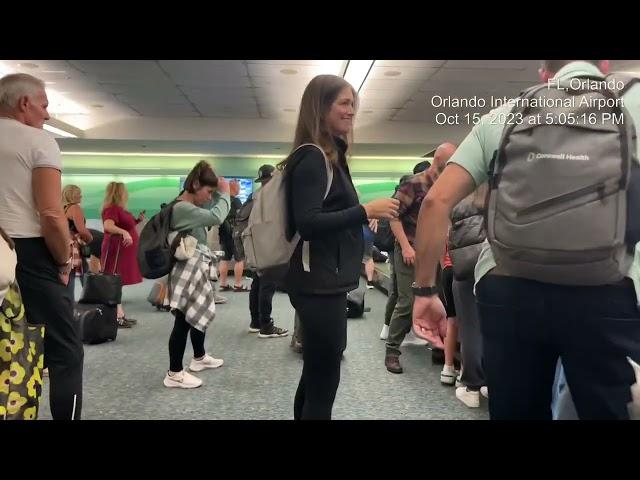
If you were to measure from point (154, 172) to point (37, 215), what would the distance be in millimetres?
11566

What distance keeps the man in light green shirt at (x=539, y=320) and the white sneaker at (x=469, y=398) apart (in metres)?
1.57

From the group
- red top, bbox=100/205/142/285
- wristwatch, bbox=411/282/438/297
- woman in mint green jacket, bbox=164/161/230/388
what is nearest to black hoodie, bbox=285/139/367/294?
wristwatch, bbox=411/282/438/297

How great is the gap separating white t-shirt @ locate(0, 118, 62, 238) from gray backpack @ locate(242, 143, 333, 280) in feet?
2.57

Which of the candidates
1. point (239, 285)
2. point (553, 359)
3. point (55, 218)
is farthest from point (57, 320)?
point (239, 285)

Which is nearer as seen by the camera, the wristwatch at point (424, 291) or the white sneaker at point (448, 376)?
the wristwatch at point (424, 291)

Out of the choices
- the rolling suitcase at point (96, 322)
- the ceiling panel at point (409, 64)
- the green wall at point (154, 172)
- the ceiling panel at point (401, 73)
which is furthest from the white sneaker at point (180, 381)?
the green wall at point (154, 172)

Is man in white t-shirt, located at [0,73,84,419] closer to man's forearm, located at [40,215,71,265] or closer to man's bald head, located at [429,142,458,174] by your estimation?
man's forearm, located at [40,215,71,265]

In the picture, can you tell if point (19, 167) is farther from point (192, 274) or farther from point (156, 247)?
point (192, 274)

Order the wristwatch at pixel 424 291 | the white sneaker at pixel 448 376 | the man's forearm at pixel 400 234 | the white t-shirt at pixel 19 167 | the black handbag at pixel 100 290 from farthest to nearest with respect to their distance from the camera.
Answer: the black handbag at pixel 100 290, the man's forearm at pixel 400 234, the white sneaker at pixel 448 376, the white t-shirt at pixel 19 167, the wristwatch at pixel 424 291

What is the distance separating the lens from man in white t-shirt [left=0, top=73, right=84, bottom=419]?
160 cm

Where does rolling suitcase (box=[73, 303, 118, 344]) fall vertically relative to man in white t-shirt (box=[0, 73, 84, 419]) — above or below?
below

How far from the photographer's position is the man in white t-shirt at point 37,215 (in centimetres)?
160

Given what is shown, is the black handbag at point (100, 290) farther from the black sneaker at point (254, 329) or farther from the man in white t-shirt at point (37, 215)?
the man in white t-shirt at point (37, 215)
